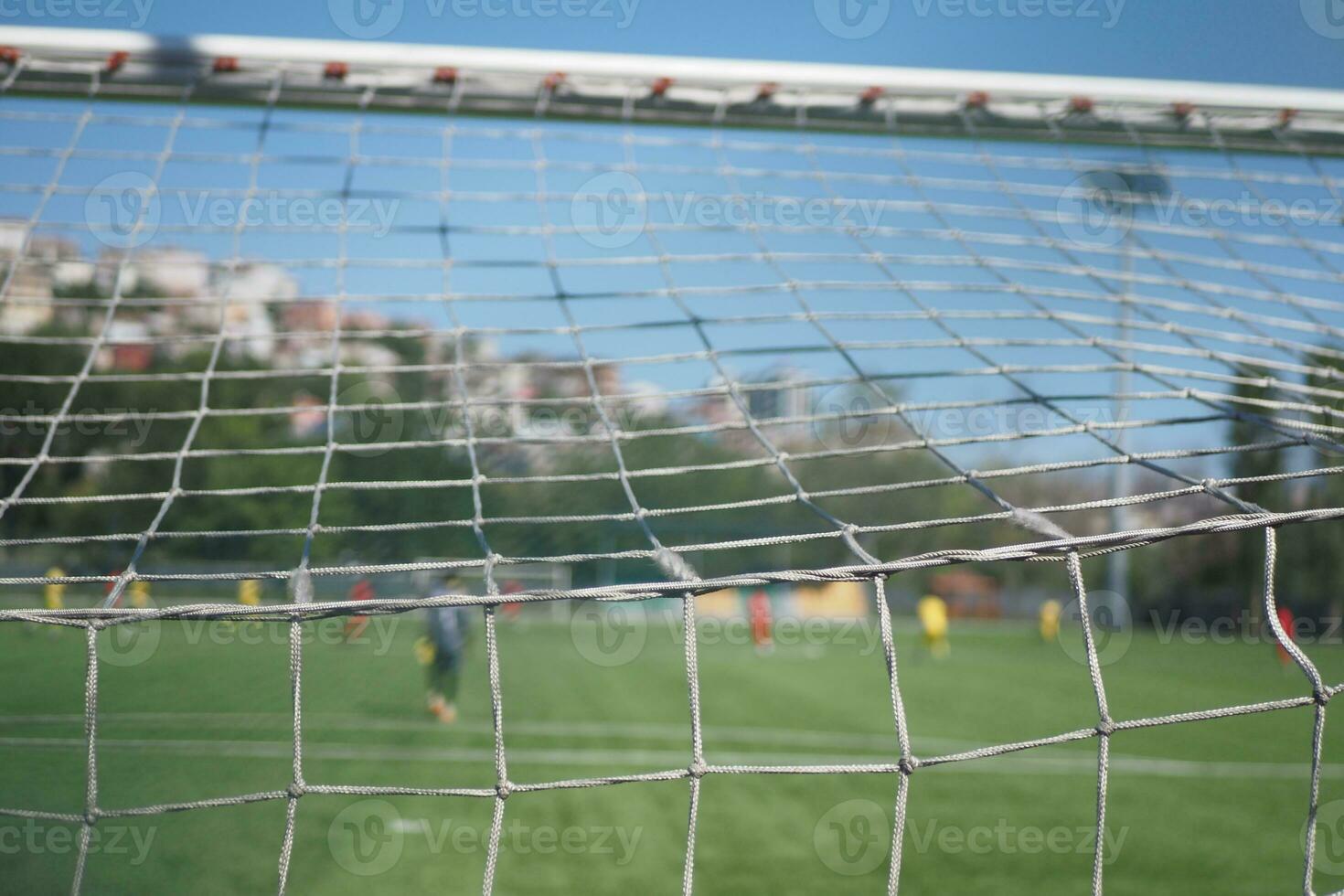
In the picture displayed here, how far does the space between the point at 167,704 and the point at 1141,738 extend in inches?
263

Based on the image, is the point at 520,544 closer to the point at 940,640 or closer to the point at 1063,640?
the point at 940,640

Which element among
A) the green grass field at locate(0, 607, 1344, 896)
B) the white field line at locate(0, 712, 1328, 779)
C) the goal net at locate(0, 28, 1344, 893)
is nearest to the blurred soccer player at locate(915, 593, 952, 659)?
the green grass field at locate(0, 607, 1344, 896)

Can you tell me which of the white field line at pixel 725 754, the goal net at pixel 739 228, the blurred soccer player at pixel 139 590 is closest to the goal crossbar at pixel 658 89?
the goal net at pixel 739 228

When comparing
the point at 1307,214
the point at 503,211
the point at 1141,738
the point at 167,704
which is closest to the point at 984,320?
the point at 1307,214

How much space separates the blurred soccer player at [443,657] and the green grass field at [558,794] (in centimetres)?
14

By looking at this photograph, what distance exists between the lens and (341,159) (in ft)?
10.4

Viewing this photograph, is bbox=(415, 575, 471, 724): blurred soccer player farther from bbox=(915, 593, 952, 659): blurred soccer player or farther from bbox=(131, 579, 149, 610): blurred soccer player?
bbox=(915, 593, 952, 659): blurred soccer player

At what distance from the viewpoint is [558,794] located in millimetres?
5297

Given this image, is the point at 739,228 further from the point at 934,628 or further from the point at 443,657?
the point at 934,628

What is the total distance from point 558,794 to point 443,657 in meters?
1.85

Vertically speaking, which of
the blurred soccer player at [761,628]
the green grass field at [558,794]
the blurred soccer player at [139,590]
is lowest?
the green grass field at [558,794]

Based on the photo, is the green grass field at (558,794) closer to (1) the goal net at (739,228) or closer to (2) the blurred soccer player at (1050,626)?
(1) the goal net at (739,228)

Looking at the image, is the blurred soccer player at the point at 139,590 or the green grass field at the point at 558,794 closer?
the blurred soccer player at the point at 139,590

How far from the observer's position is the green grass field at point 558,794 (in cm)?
342
